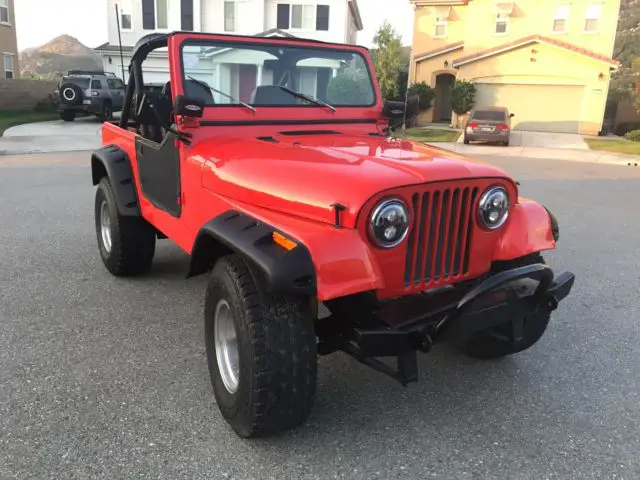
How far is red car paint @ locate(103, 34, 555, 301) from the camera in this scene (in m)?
2.41

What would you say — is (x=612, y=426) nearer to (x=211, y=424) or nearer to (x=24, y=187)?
(x=211, y=424)

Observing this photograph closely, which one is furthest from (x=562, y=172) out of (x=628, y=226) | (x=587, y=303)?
(x=587, y=303)

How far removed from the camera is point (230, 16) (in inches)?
1176

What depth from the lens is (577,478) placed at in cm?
250

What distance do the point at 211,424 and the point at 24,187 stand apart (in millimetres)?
8070

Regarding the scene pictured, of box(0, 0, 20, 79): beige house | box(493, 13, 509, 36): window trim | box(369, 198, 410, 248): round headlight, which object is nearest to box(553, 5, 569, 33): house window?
box(493, 13, 509, 36): window trim

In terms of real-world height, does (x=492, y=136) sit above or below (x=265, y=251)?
below

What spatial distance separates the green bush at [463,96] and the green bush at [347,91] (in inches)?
910

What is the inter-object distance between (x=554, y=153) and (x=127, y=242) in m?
16.8

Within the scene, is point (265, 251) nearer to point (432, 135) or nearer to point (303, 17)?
point (432, 135)

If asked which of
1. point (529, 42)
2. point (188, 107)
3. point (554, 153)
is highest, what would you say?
point (529, 42)

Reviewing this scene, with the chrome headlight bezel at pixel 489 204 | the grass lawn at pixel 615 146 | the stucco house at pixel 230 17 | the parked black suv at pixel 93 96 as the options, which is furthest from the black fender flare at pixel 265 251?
the stucco house at pixel 230 17

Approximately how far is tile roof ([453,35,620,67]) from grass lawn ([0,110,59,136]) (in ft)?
61.1

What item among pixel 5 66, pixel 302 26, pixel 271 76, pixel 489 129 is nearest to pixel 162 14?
pixel 302 26
